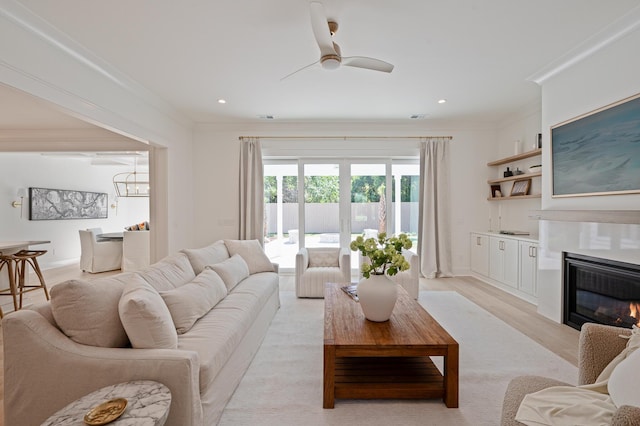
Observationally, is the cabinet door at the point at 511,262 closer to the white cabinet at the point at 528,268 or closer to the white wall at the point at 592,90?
the white cabinet at the point at 528,268

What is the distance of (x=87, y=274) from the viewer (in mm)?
6234

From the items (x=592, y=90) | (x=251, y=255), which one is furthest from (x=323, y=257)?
(x=592, y=90)

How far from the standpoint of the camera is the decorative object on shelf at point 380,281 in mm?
2363

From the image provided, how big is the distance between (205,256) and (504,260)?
4.36m

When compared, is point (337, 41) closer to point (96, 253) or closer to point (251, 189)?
point (251, 189)

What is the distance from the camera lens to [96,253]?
630cm

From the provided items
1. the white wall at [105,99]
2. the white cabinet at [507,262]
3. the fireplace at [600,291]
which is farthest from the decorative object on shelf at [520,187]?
the white wall at [105,99]

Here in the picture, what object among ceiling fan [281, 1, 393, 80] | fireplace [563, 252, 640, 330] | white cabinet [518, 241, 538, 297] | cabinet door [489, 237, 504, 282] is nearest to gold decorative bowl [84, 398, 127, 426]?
ceiling fan [281, 1, 393, 80]

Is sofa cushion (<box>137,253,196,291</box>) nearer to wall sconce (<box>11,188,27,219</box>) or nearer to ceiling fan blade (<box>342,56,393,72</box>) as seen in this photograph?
ceiling fan blade (<box>342,56,393,72</box>)

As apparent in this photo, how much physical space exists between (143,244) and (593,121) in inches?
288

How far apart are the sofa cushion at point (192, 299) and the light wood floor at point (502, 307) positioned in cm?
116

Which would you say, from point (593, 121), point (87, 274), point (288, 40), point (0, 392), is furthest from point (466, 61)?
point (87, 274)

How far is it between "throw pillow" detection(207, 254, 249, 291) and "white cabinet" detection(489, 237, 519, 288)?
3841 mm

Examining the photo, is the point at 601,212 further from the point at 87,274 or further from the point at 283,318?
the point at 87,274
